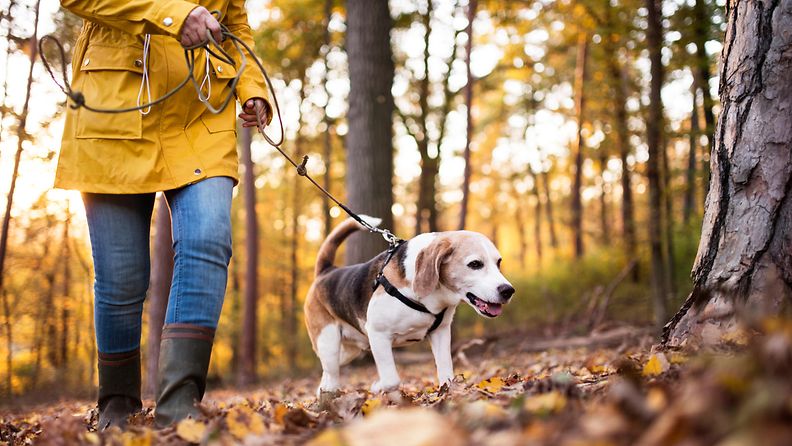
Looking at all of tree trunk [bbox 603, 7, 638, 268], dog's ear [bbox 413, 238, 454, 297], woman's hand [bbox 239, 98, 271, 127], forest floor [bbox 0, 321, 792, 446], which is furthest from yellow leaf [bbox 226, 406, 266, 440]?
tree trunk [bbox 603, 7, 638, 268]

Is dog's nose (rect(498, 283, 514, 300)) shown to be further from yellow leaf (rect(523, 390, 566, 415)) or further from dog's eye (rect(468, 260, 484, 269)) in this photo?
yellow leaf (rect(523, 390, 566, 415))

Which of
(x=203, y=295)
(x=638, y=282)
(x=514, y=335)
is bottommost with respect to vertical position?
(x=514, y=335)

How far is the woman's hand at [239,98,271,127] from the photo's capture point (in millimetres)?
3189

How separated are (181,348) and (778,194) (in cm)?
268

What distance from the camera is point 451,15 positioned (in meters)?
14.8

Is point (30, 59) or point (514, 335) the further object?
point (514, 335)

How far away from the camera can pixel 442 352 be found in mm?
4102

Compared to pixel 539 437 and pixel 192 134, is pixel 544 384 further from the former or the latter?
pixel 192 134

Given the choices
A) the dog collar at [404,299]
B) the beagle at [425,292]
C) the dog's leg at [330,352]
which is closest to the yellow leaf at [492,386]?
the beagle at [425,292]

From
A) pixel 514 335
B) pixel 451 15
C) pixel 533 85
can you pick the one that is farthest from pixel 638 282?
pixel 533 85

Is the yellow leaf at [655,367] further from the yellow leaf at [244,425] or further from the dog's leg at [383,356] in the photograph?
the dog's leg at [383,356]

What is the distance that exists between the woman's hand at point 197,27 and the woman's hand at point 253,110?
0.46m

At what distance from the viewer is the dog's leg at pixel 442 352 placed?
159 inches

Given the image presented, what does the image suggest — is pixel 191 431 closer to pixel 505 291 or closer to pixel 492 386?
pixel 492 386
